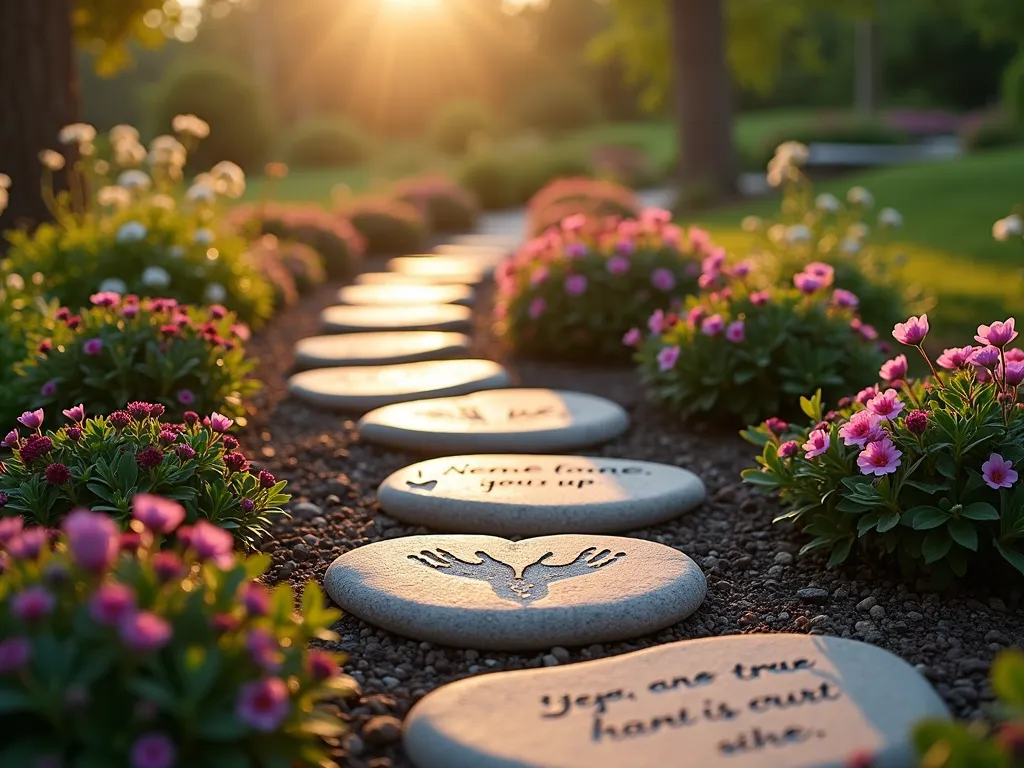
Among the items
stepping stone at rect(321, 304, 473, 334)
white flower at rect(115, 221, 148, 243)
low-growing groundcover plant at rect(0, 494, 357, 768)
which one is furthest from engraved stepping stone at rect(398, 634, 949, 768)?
stepping stone at rect(321, 304, 473, 334)

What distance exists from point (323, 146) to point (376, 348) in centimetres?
2075

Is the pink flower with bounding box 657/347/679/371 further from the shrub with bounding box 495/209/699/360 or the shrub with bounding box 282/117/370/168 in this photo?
the shrub with bounding box 282/117/370/168

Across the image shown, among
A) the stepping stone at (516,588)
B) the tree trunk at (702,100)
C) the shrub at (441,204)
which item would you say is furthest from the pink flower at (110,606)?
the tree trunk at (702,100)

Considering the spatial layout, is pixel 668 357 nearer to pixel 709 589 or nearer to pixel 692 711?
pixel 709 589

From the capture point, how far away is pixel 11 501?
2.85 m

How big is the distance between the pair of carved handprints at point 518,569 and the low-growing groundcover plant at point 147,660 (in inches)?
37.2

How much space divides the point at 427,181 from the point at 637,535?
36.7 ft

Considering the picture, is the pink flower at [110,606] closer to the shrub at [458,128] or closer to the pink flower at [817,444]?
the pink flower at [817,444]

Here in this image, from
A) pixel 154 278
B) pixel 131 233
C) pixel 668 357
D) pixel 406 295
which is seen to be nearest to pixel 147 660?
pixel 668 357

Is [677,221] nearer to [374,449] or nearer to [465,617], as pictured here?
[374,449]

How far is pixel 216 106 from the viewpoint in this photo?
23484 mm

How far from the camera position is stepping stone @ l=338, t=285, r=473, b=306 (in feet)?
24.7

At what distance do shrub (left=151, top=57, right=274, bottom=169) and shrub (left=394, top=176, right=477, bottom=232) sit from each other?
1163 cm

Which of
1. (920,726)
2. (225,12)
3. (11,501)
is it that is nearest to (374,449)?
(11,501)
